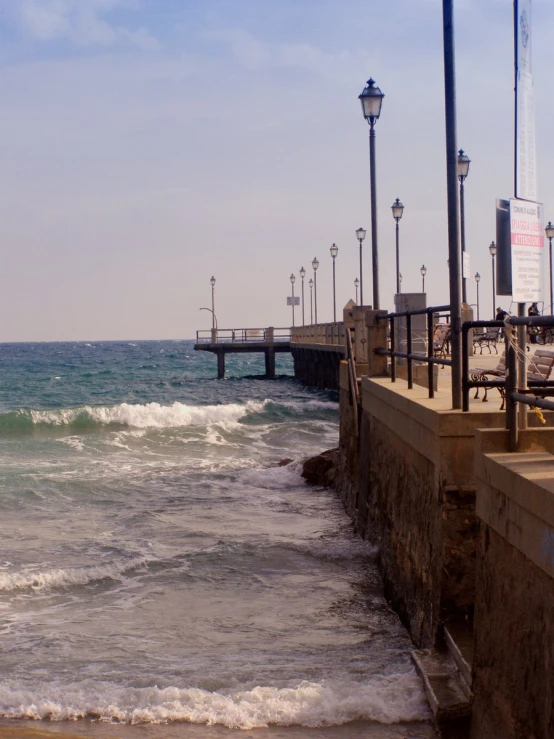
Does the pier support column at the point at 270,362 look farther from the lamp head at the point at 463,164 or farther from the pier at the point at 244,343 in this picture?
the lamp head at the point at 463,164

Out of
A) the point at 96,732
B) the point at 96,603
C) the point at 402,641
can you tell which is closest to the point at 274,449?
the point at 96,603

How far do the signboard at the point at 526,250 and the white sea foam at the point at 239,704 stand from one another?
3.06 m

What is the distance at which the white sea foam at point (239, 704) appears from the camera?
21.6ft

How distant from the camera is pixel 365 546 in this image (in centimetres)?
1161

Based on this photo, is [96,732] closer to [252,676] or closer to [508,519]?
[252,676]

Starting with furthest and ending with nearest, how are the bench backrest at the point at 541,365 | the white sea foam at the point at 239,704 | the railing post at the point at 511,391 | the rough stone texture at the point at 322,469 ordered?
the rough stone texture at the point at 322,469 < the bench backrest at the point at 541,365 < the white sea foam at the point at 239,704 < the railing post at the point at 511,391

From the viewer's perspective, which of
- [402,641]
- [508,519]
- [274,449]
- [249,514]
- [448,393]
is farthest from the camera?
[274,449]

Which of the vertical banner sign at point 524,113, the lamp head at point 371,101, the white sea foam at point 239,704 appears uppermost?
the lamp head at point 371,101

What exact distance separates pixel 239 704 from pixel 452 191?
4.28 meters

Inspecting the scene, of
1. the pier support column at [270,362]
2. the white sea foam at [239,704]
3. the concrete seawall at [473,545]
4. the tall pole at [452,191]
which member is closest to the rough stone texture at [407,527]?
the concrete seawall at [473,545]

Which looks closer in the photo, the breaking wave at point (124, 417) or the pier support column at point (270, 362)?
the breaking wave at point (124, 417)

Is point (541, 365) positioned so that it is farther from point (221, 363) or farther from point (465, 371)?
point (221, 363)

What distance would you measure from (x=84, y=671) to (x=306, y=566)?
3.95 metres

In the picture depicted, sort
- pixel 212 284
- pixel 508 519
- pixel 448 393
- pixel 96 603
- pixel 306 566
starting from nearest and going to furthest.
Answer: pixel 508 519
pixel 448 393
pixel 96 603
pixel 306 566
pixel 212 284
